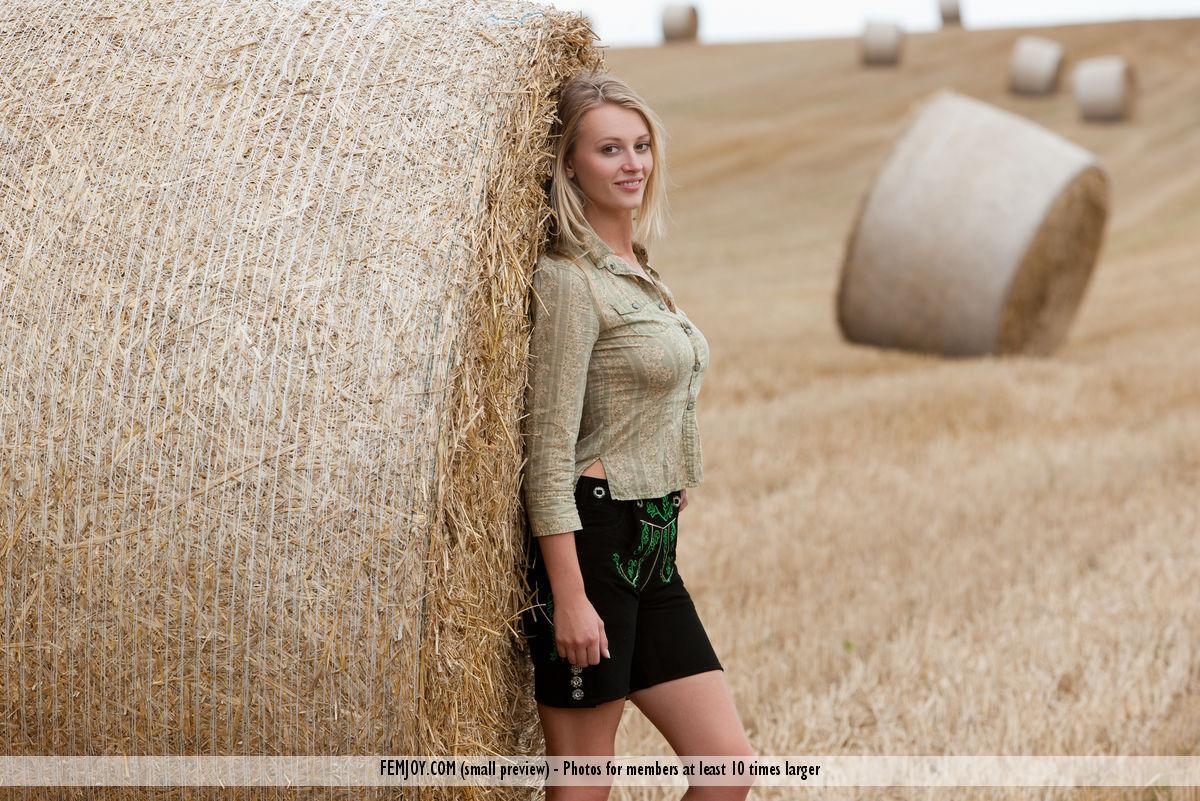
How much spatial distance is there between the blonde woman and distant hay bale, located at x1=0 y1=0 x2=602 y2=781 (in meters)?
0.11

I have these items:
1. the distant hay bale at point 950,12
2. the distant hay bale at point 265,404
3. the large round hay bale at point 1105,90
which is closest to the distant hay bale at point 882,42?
the large round hay bale at point 1105,90

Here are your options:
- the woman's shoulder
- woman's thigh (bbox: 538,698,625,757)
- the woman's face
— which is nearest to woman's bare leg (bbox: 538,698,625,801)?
woman's thigh (bbox: 538,698,625,757)

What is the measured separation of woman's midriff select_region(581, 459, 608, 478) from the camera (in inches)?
108

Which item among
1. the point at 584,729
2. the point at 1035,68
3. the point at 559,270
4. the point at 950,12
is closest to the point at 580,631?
the point at 584,729

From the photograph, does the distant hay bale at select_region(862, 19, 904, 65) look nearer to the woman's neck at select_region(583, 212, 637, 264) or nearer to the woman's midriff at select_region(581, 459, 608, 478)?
the woman's neck at select_region(583, 212, 637, 264)

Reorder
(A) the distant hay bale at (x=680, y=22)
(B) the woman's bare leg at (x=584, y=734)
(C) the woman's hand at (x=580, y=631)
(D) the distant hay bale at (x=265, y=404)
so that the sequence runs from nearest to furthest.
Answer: (D) the distant hay bale at (x=265, y=404)
(C) the woman's hand at (x=580, y=631)
(B) the woman's bare leg at (x=584, y=734)
(A) the distant hay bale at (x=680, y=22)

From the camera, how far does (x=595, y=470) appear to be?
273cm

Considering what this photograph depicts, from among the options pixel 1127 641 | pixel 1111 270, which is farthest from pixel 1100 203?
pixel 1127 641

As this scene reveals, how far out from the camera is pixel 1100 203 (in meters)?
10.8

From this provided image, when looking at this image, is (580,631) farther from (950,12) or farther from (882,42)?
(950,12)

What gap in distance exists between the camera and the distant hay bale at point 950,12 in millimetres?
35750

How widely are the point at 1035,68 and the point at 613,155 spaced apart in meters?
25.3

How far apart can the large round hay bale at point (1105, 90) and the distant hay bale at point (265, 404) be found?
23.5 m

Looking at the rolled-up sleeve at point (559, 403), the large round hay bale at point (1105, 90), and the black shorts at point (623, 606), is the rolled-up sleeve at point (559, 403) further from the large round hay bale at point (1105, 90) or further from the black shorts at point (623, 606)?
the large round hay bale at point (1105, 90)
